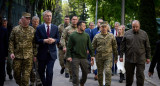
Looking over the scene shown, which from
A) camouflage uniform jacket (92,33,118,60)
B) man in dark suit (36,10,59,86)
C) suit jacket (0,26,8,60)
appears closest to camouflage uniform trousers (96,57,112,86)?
camouflage uniform jacket (92,33,118,60)

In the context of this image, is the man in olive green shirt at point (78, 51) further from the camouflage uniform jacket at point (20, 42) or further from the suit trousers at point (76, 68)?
the camouflage uniform jacket at point (20, 42)

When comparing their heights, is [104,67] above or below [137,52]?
below

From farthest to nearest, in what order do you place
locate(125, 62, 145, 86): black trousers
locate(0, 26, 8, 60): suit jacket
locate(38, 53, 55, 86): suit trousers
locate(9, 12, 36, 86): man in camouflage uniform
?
locate(0, 26, 8, 60): suit jacket, locate(125, 62, 145, 86): black trousers, locate(38, 53, 55, 86): suit trousers, locate(9, 12, 36, 86): man in camouflage uniform

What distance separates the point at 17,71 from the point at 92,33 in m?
4.70

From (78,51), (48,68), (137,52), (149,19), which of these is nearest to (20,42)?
(48,68)

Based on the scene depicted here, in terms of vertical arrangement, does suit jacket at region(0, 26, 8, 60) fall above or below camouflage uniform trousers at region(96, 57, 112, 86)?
above

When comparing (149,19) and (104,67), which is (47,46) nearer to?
(104,67)

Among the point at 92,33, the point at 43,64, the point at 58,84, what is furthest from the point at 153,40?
the point at 43,64

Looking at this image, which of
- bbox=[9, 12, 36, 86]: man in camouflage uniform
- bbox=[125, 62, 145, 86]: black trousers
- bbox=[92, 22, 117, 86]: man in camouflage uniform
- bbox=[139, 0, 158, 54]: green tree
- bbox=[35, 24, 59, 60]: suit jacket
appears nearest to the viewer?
bbox=[9, 12, 36, 86]: man in camouflage uniform

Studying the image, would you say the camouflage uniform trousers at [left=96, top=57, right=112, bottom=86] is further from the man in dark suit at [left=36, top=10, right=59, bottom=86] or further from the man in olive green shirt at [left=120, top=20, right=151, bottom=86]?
the man in dark suit at [left=36, top=10, right=59, bottom=86]

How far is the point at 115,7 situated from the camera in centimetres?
2936

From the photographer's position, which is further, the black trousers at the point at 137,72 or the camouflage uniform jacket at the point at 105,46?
the camouflage uniform jacket at the point at 105,46

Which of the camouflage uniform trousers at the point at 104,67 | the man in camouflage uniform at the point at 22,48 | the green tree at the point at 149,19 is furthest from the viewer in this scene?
the green tree at the point at 149,19

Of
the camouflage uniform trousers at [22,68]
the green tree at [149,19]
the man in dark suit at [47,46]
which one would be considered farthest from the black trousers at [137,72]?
the green tree at [149,19]
